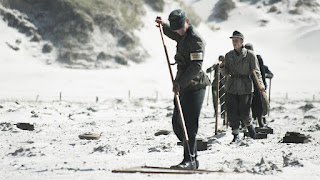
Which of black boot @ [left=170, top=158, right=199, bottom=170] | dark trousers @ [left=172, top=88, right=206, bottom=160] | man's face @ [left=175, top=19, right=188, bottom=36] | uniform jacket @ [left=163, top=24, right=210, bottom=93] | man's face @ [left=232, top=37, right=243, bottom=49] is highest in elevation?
Result: man's face @ [left=232, top=37, right=243, bottom=49]

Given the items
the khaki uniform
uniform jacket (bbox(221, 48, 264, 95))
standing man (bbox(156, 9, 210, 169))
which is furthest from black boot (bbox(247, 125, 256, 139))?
standing man (bbox(156, 9, 210, 169))

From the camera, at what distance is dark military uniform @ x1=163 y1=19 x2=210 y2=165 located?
4.37 metres

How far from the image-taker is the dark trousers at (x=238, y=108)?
22.2ft

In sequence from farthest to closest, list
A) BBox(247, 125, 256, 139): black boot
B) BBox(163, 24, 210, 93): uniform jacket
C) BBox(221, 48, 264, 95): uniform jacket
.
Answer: BBox(247, 125, 256, 139): black boot < BBox(221, 48, 264, 95): uniform jacket < BBox(163, 24, 210, 93): uniform jacket

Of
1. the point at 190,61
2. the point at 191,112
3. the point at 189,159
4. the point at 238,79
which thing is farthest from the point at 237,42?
the point at 189,159

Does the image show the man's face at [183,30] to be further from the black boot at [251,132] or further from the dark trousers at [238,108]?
the black boot at [251,132]

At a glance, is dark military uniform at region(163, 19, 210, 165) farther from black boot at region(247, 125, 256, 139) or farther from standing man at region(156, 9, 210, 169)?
black boot at region(247, 125, 256, 139)

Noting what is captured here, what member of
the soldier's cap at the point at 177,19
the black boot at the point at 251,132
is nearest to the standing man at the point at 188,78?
the soldier's cap at the point at 177,19

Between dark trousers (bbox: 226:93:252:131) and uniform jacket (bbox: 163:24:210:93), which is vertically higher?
uniform jacket (bbox: 163:24:210:93)

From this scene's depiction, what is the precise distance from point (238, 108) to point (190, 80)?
2.68 metres

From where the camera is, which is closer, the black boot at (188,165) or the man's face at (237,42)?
the black boot at (188,165)

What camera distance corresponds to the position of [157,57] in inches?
1357

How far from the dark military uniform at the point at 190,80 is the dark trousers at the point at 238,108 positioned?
232cm

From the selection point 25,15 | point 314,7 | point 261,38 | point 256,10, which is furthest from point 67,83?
point 314,7
